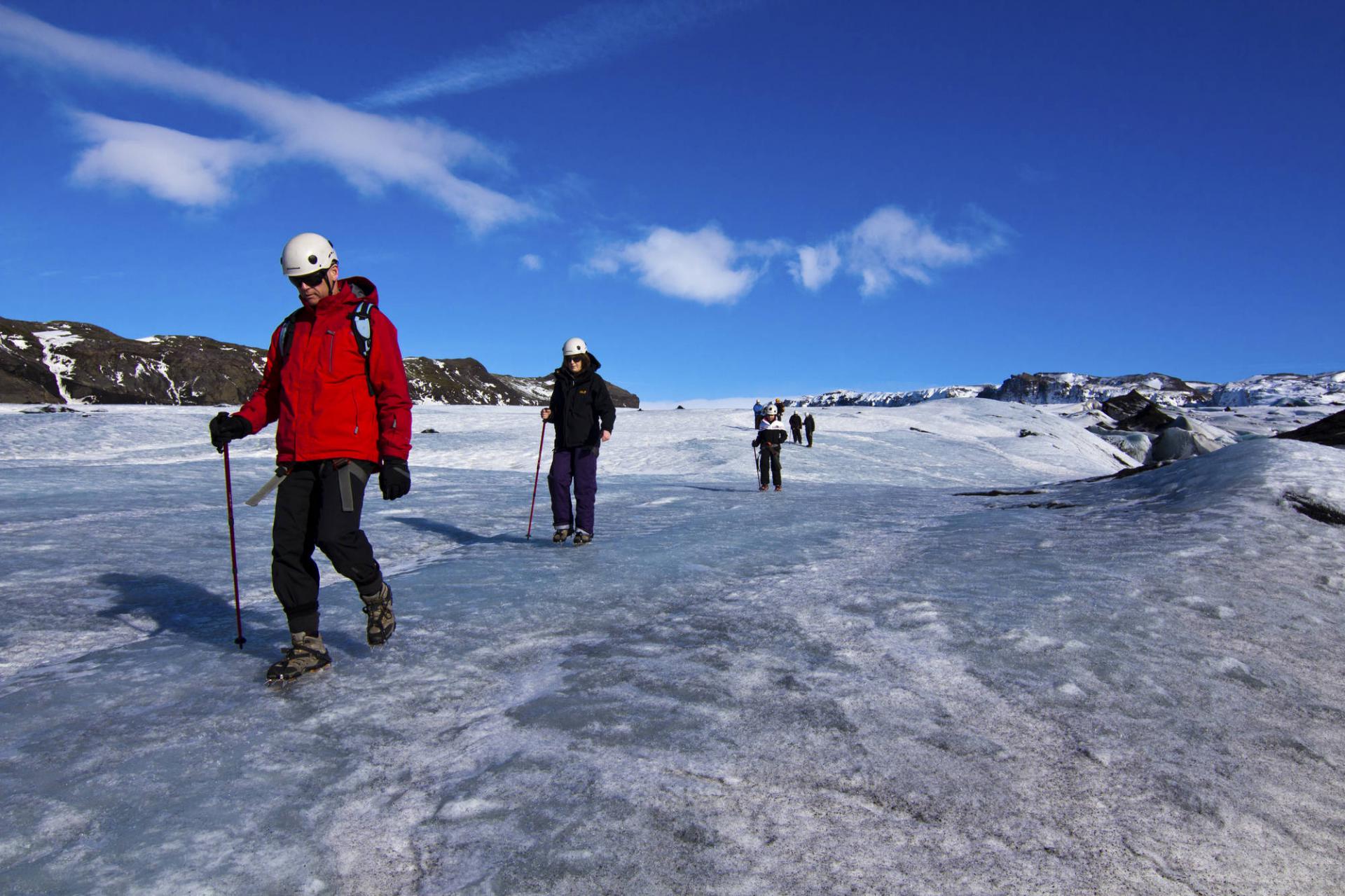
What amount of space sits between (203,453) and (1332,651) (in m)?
25.0

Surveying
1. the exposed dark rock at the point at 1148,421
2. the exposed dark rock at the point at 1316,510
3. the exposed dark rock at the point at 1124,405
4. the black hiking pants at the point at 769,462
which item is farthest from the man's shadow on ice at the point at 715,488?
the exposed dark rock at the point at 1124,405

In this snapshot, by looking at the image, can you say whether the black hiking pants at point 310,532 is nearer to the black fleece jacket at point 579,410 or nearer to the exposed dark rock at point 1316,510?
the black fleece jacket at point 579,410

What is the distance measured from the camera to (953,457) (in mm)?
27250

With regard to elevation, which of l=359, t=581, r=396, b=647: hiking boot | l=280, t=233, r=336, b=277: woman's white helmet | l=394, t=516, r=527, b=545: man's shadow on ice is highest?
l=280, t=233, r=336, b=277: woman's white helmet

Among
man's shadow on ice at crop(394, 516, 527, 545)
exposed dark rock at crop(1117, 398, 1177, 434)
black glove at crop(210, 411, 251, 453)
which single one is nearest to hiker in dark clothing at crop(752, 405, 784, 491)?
man's shadow on ice at crop(394, 516, 527, 545)

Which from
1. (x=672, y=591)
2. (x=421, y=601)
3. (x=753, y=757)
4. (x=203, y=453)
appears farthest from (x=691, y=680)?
(x=203, y=453)

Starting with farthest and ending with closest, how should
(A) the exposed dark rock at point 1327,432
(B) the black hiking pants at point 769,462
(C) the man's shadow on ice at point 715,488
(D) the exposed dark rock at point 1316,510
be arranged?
(C) the man's shadow on ice at point 715,488 < (B) the black hiking pants at point 769,462 < (A) the exposed dark rock at point 1327,432 < (D) the exposed dark rock at point 1316,510

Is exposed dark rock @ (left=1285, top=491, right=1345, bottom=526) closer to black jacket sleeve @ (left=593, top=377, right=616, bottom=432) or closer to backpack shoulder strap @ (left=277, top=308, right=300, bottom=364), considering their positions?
black jacket sleeve @ (left=593, top=377, right=616, bottom=432)

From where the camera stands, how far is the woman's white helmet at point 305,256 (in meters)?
4.25

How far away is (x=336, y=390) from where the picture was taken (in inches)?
168

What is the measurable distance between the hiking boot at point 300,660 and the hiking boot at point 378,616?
0.32 meters

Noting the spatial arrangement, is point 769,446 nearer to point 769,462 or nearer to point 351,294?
point 769,462

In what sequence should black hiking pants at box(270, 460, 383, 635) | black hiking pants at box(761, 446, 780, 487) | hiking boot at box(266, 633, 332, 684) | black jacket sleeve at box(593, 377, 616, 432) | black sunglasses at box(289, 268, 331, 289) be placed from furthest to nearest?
black hiking pants at box(761, 446, 780, 487)
black jacket sleeve at box(593, 377, 616, 432)
black sunglasses at box(289, 268, 331, 289)
black hiking pants at box(270, 460, 383, 635)
hiking boot at box(266, 633, 332, 684)

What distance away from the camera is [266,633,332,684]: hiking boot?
404cm
